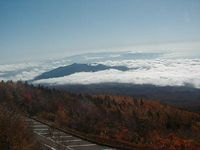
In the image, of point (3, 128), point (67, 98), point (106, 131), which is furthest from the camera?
point (67, 98)

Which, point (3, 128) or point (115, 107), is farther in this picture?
point (115, 107)

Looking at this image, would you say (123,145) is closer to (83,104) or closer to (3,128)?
(3,128)

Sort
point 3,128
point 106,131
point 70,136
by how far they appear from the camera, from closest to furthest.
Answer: point 3,128, point 70,136, point 106,131

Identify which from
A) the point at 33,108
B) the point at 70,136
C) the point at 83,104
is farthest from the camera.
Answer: the point at 83,104

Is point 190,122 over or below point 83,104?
below

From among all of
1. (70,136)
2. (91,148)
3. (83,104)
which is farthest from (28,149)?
(83,104)

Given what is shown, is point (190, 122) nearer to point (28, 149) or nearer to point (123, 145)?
point (123, 145)

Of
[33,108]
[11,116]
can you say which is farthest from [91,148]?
[33,108]

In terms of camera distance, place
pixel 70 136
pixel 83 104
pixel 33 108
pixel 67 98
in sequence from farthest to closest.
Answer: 1. pixel 67 98
2. pixel 83 104
3. pixel 33 108
4. pixel 70 136

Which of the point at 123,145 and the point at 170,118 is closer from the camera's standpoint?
the point at 123,145
